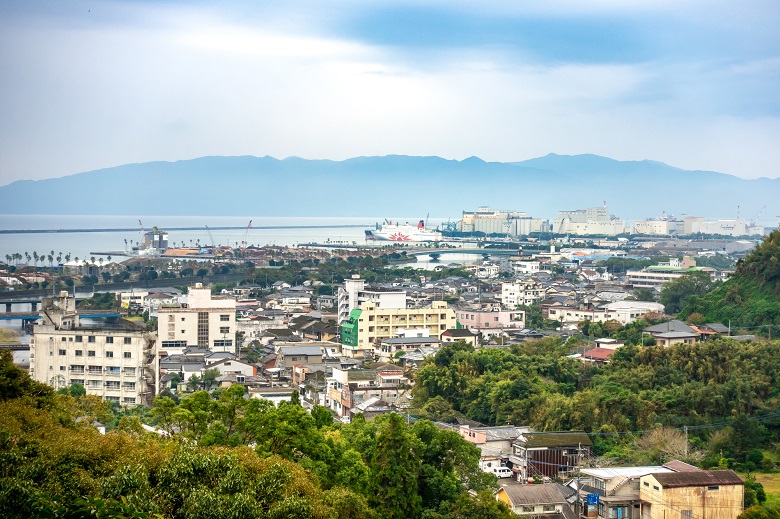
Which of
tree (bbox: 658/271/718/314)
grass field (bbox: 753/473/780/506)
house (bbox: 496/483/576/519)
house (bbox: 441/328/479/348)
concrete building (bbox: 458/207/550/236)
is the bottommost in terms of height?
grass field (bbox: 753/473/780/506)

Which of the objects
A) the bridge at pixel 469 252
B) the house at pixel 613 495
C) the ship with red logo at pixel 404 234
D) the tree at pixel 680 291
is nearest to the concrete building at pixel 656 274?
the tree at pixel 680 291

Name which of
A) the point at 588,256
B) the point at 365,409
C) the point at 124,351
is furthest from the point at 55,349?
the point at 588,256

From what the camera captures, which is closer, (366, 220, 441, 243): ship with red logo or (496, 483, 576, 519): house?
(496, 483, 576, 519): house

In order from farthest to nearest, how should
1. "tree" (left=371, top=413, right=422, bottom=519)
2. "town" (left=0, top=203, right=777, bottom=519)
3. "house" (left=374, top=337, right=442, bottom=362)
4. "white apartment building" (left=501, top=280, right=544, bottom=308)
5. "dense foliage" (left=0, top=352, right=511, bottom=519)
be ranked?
"white apartment building" (left=501, top=280, right=544, bottom=308)
"house" (left=374, top=337, right=442, bottom=362)
"town" (left=0, top=203, right=777, bottom=519)
"tree" (left=371, top=413, right=422, bottom=519)
"dense foliage" (left=0, top=352, right=511, bottom=519)

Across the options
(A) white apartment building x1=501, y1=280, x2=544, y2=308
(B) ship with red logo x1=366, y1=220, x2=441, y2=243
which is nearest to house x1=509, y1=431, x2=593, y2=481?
(A) white apartment building x1=501, y1=280, x2=544, y2=308

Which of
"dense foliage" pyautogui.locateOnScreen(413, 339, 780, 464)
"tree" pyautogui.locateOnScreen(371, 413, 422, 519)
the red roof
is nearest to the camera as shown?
"tree" pyautogui.locateOnScreen(371, 413, 422, 519)

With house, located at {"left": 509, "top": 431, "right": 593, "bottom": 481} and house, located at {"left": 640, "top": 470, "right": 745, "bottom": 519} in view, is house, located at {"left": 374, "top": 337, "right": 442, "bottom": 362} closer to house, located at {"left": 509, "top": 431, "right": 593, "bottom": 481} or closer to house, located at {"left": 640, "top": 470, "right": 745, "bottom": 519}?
house, located at {"left": 509, "top": 431, "right": 593, "bottom": 481}
